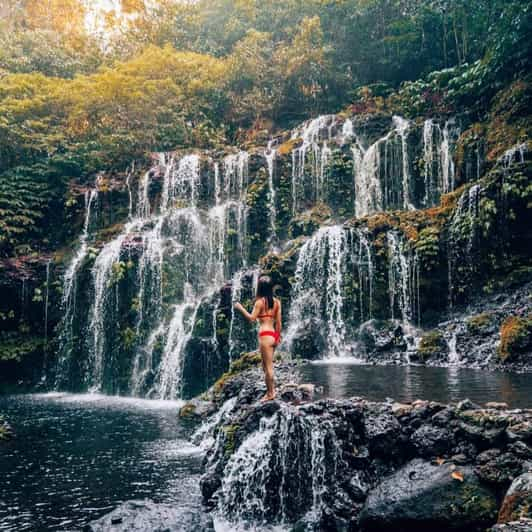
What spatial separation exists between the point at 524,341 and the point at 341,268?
21.8 feet

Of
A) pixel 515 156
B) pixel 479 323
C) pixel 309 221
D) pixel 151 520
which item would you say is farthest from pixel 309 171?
pixel 151 520

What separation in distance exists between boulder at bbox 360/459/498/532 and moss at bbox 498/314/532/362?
605cm

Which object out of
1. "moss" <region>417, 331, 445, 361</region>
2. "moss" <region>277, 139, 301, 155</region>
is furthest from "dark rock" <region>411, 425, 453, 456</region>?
"moss" <region>277, 139, 301, 155</region>

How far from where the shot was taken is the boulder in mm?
4875

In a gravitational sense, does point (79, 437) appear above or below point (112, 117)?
below

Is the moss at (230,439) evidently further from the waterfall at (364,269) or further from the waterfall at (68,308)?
the waterfall at (68,308)

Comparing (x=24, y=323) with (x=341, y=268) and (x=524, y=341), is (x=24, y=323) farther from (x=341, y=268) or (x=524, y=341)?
(x=524, y=341)

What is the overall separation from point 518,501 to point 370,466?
2.03 m

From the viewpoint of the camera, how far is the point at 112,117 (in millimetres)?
27641

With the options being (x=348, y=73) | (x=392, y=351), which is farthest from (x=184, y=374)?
(x=348, y=73)

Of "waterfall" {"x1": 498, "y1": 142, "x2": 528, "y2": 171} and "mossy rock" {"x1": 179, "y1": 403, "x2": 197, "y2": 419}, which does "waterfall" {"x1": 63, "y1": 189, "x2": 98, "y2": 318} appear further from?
"waterfall" {"x1": 498, "y1": 142, "x2": 528, "y2": 171}

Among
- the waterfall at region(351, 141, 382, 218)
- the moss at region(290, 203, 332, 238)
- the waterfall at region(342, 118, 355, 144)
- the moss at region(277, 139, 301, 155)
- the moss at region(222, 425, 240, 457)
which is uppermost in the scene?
the waterfall at region(342, 118, 355, 144)

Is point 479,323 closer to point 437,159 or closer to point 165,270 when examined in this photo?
point 437,159

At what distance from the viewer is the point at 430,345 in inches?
504
